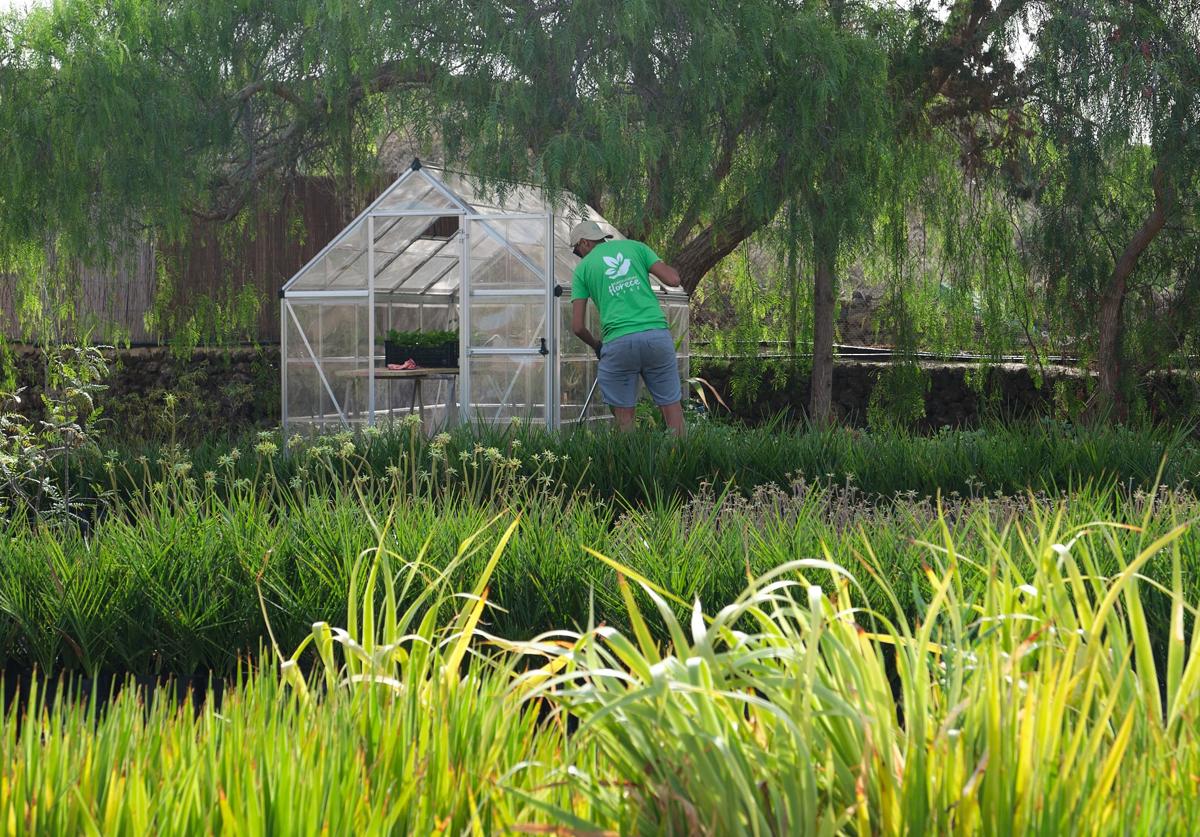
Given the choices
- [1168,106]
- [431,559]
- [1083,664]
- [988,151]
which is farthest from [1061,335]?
[1083,664]

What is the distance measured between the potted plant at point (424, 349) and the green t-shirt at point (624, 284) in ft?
7.92

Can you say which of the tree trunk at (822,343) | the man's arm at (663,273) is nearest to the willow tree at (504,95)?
the man's arm at (663,273)

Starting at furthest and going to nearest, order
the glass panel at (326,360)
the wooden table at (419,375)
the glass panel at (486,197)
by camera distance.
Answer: the glass panel at (326,360) → the wooden table at (419,375) → the glass panel at (486,197)

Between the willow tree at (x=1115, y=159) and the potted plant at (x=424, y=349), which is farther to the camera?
the potted plant at (x=424, y=349)

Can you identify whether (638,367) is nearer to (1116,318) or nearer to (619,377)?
(619,377)

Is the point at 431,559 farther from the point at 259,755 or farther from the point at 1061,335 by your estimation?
the point at 1061,335

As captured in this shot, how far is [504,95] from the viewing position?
8.63 meters

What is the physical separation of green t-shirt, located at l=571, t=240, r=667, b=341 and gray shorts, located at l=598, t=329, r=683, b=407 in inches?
3.2

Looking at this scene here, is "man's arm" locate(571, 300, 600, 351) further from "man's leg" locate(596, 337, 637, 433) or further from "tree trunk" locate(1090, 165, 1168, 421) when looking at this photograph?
"tree trunk" locate(1090, 165, 1168, 421)

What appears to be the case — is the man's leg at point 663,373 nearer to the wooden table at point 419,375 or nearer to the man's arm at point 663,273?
the man's arm at point 663,273

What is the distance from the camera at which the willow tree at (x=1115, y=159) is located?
350 inches

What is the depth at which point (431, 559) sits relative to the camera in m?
3.84

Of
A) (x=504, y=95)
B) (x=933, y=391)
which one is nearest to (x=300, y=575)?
(x=504, y=95)

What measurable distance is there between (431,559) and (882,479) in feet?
9.57
